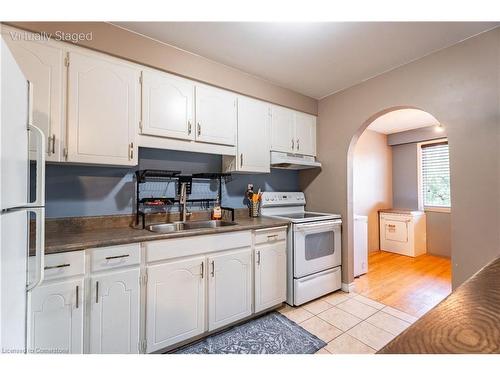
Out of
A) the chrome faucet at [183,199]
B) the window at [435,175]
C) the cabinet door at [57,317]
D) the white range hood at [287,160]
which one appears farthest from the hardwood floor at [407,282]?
the cabinet door at [57,317]

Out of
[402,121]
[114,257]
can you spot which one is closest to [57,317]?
[114,257]

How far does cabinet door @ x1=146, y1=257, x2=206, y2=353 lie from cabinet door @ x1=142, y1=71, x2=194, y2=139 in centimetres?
106

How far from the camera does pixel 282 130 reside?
257 cm

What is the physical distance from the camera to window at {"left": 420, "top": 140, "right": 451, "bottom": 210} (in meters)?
3.84

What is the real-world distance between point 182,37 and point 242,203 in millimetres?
1695

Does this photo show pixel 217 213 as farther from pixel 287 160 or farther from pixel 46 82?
pixel 46 82

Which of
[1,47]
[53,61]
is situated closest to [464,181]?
[1,47]

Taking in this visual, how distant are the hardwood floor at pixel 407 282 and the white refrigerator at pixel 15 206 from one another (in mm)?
2798

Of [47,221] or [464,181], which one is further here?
[464,181]

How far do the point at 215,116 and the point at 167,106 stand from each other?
0.44 meters

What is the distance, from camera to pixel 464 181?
1729mm
